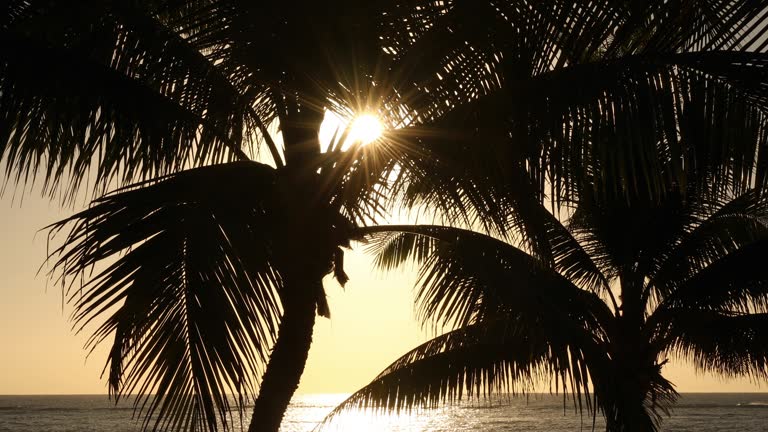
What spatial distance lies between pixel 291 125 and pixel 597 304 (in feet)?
15.4

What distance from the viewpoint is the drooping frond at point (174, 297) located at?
3684 mm

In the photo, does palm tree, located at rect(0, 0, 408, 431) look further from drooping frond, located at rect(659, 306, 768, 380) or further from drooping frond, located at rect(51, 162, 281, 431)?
drooping frond, located at rect(659, 306, 768, 380)

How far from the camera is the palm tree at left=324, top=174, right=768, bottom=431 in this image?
4.31 meters

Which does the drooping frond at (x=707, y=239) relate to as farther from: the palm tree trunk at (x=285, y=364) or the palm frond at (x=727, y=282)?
the palm tree trunk at (x=285, y=364)

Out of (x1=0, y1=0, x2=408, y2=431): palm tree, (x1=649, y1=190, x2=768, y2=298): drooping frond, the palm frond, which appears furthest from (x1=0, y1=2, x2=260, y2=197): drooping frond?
(x1=649, y1=190, x2=768, y2=298): drooping frond

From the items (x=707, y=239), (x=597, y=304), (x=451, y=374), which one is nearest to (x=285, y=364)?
(x=451, y=374)

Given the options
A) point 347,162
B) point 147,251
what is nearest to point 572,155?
point 347,162

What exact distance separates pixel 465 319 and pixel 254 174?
7.10 feet

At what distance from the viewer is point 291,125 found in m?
4.66

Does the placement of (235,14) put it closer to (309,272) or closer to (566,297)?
(309,272)

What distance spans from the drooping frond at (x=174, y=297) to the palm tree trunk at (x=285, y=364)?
1.46 feet

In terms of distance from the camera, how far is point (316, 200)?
4445 millimetres

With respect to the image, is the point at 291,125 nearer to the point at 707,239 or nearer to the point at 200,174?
the point at 200,174

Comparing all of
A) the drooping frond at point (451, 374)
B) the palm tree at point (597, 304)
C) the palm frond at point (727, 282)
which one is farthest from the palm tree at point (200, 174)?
the palm frond at point (727, 282)
